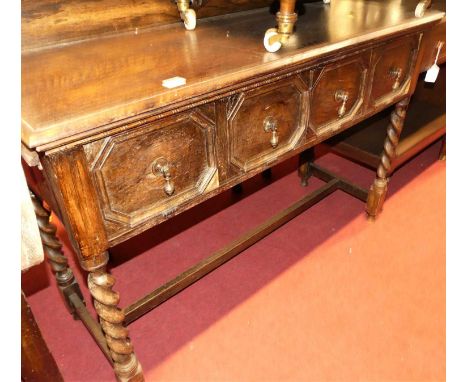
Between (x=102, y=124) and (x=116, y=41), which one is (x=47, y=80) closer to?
(x=102, y=124)

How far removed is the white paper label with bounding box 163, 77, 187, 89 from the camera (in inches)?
40.0

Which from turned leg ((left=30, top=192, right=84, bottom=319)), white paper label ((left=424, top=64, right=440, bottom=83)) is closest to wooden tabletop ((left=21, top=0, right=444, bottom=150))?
white paper label ((left=424, top=64, right=440, bottom=83))

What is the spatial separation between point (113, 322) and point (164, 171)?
541 millimetres

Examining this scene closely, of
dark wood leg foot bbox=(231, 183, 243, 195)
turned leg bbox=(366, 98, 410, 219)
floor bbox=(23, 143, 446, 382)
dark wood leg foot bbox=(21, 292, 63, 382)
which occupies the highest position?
dark wood leg foot bbox=(21, 292, 63, 382)

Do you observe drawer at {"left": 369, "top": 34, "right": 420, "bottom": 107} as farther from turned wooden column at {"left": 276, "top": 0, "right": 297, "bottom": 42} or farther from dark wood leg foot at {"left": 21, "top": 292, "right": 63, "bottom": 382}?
dark wood leg foot at {"left": 21, "top": 292, "right": 63, "bottom": 382}

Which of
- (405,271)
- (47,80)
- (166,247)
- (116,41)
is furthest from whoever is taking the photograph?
(166,247)

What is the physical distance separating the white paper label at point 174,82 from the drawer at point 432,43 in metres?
1.44

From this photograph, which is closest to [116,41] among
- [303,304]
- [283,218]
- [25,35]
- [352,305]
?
[25,35]

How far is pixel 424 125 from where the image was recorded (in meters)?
2.63

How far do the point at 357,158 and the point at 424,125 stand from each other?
59cm

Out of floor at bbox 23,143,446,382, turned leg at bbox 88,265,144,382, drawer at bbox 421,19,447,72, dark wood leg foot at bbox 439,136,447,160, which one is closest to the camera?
turned leg at bbox 88,265,144,382

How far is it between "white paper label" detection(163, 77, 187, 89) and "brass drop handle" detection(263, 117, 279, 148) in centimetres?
39

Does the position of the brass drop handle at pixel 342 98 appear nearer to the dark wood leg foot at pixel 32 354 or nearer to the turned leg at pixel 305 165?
the turned leg at pixel 305 165

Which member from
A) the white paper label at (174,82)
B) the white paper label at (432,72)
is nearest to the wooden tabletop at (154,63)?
the white paper label at (174,82)
